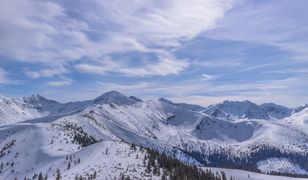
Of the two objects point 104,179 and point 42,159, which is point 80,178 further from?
point 42,159

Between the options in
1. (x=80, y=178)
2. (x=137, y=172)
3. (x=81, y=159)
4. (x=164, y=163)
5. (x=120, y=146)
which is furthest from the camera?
(x=120, y=146)

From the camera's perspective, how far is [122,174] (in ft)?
392

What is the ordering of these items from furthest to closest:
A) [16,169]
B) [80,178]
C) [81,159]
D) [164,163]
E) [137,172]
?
1. [16,169]
2. [81,159]
3. [164,163]
4. [137,172]
5. [80,178]

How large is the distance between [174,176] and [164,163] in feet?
65.9

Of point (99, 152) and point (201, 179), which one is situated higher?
point (99, 152)

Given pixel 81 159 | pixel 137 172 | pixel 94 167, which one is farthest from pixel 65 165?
pixel 137 172

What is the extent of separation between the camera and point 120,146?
172m

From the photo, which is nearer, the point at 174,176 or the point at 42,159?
the point at 174,176

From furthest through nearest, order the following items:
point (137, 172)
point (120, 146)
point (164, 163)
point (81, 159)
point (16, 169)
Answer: point (16, 169) < point (120, 146) < point (81, 159) < point (164, 163) < point (137, 172)

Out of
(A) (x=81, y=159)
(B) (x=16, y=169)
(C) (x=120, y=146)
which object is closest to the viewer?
(A) (x=81, y=159)

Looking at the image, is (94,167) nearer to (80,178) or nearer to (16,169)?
(80,178)

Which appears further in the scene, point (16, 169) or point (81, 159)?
point (16, 169)

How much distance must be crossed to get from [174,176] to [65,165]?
56.0 meters

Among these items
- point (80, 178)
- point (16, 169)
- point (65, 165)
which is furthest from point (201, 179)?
point (16, 169)
